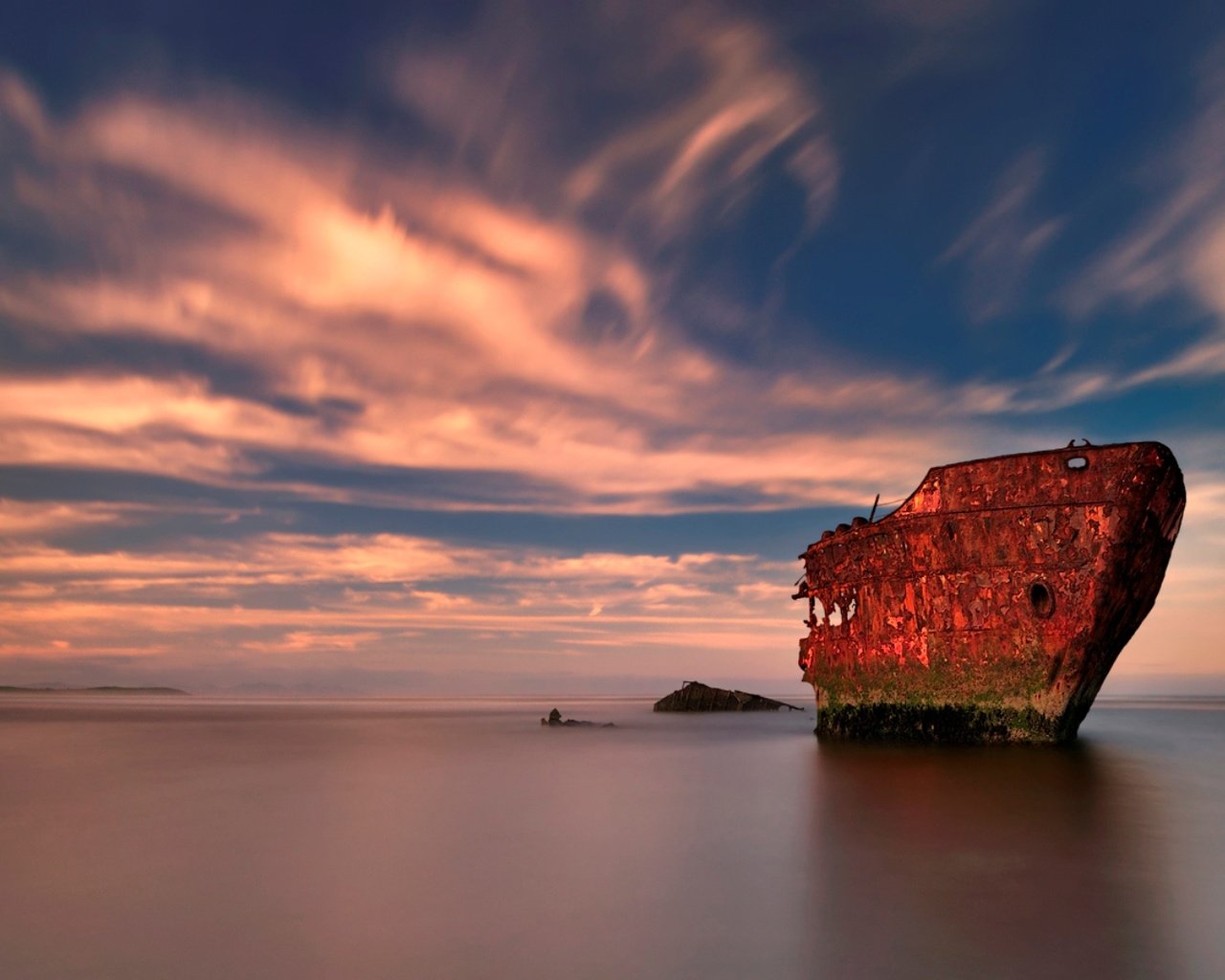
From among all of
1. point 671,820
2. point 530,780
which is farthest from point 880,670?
point 671,820

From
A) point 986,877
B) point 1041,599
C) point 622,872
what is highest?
point 1041,599

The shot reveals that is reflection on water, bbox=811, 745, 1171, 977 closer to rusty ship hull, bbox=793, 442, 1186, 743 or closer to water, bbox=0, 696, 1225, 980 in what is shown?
water, bbox=0, 696, 1225, 980

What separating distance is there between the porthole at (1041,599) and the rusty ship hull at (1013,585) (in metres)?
0.02

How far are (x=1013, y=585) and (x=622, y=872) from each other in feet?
31.3

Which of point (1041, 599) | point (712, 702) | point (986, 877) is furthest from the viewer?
point (712, 702)

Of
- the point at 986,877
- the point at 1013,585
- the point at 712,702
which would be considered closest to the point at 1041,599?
the point at 1013,585

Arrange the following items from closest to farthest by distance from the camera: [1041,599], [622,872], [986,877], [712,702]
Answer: [986,877], [622,872], [1041,599], [712,702]

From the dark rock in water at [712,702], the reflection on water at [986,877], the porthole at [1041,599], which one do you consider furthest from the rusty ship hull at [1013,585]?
the dark rock in water at [712,702]

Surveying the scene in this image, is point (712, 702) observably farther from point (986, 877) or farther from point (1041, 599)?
point (986, 877)

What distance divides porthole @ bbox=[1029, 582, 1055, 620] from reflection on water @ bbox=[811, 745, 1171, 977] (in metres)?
2.68

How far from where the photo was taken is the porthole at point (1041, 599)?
13.0 meters

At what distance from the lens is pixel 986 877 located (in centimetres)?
577

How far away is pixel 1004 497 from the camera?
13.4 metres

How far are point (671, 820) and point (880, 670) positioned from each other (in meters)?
8.40
